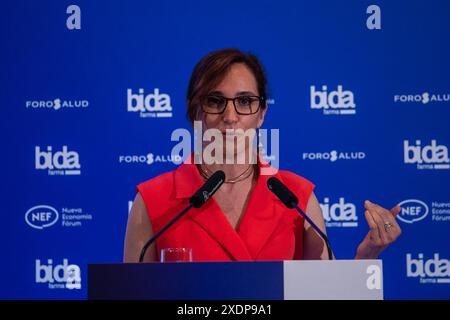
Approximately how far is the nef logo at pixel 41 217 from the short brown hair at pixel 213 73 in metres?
1.64

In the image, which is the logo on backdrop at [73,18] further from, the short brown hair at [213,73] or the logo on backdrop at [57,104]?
the short brown hair at [213,73]

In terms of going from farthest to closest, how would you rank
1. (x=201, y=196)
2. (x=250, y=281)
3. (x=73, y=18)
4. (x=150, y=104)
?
(x=73, y=18) < (x=150, y=104) < (x=201, y=196) < (x=250, y=281)

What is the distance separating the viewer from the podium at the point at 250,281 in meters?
1.78

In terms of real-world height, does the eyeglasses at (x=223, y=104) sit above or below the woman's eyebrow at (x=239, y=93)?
below

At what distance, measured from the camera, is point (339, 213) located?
4207 mm

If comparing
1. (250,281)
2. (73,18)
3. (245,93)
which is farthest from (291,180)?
(73,18)

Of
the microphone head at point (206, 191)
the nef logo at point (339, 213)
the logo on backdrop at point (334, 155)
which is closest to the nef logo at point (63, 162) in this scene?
the logo on backdrop at point (334, 155)

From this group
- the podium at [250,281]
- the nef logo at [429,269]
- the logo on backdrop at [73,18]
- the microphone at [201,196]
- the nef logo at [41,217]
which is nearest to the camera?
the podium at [250,281]

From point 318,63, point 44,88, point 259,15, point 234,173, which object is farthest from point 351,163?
point 44,88

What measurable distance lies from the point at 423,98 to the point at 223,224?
207 cm

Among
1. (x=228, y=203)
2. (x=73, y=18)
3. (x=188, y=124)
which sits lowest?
(x=228, y=203)

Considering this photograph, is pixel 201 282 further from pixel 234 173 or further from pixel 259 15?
pixel 259 15

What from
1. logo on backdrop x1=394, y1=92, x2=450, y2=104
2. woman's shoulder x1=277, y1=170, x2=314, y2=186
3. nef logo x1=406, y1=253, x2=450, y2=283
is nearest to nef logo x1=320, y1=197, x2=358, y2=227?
nef logo x1=406, y1=253, x2=450, y2=283

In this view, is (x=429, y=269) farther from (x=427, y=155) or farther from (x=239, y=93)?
(x=239, y=93)
